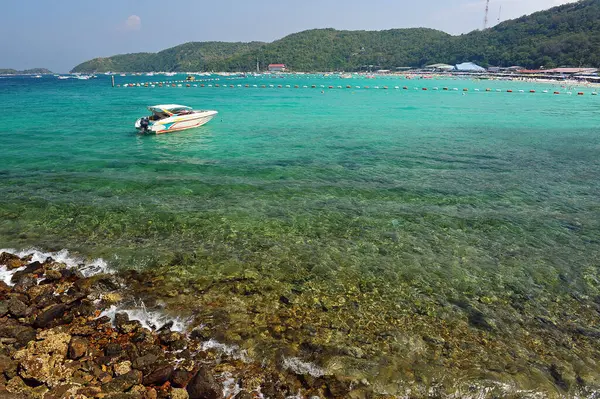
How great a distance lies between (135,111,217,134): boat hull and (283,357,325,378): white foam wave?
2704 centimetres

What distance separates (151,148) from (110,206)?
40.9ft

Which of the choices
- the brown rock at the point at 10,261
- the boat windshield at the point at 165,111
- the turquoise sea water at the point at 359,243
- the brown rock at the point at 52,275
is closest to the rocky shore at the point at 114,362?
the turquoise sea water at the point at 359,243

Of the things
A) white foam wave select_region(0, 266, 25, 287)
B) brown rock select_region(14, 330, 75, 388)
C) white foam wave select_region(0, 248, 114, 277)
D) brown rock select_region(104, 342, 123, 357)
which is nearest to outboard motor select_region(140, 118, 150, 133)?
white foam wave select_region(0, 248, 114, 277)

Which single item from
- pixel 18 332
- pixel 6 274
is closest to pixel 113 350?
pixel 18 332

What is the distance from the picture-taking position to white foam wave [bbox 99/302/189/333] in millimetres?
7500

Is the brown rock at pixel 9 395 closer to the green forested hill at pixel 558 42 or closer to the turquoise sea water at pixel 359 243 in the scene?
the turquoise sea water at pixel 359 243

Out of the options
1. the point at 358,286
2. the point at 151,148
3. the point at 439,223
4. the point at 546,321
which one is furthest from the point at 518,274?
the point at 151,148

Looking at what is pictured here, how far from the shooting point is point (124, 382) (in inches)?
239

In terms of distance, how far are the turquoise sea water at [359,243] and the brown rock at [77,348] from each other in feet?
6.02

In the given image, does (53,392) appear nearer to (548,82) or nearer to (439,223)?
(439,223)

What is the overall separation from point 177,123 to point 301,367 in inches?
1116

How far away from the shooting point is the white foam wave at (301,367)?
6426mm

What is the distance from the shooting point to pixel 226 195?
1559 centimetres

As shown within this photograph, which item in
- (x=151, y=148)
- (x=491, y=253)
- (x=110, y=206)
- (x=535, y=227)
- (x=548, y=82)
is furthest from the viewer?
(x=548, y=82)
